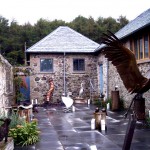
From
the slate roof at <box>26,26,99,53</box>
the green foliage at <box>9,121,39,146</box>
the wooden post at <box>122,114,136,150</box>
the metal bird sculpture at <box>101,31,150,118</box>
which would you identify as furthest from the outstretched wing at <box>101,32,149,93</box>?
the slate roof at <box>26,26,99,53</box>

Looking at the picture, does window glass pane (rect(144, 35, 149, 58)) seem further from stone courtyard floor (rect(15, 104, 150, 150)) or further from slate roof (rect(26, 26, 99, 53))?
slate roof (rect(26, 26, 99, 53))

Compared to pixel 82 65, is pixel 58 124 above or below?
below

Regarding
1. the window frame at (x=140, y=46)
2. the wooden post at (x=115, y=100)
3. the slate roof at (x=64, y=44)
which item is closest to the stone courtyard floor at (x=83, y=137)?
the window frame at (x=140, y=46)

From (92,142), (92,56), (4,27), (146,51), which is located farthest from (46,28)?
(92,142)

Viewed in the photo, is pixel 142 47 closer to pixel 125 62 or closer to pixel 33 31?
pixel 125 62

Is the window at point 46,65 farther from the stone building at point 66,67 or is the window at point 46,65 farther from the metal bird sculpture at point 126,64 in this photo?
the metal bird sculpture at point 126,64

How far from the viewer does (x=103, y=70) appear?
22562 millimetres

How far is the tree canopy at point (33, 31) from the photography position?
41719mm

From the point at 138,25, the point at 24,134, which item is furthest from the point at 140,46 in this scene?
the point at 24,134

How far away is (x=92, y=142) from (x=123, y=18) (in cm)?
4035

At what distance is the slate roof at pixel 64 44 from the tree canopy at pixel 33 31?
Result: 47.8ft

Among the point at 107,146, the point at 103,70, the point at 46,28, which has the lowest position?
the point at 107,146

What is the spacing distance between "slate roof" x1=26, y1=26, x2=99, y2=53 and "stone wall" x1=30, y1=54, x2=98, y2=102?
475mm

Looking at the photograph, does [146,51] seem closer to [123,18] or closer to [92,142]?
[92,142]
